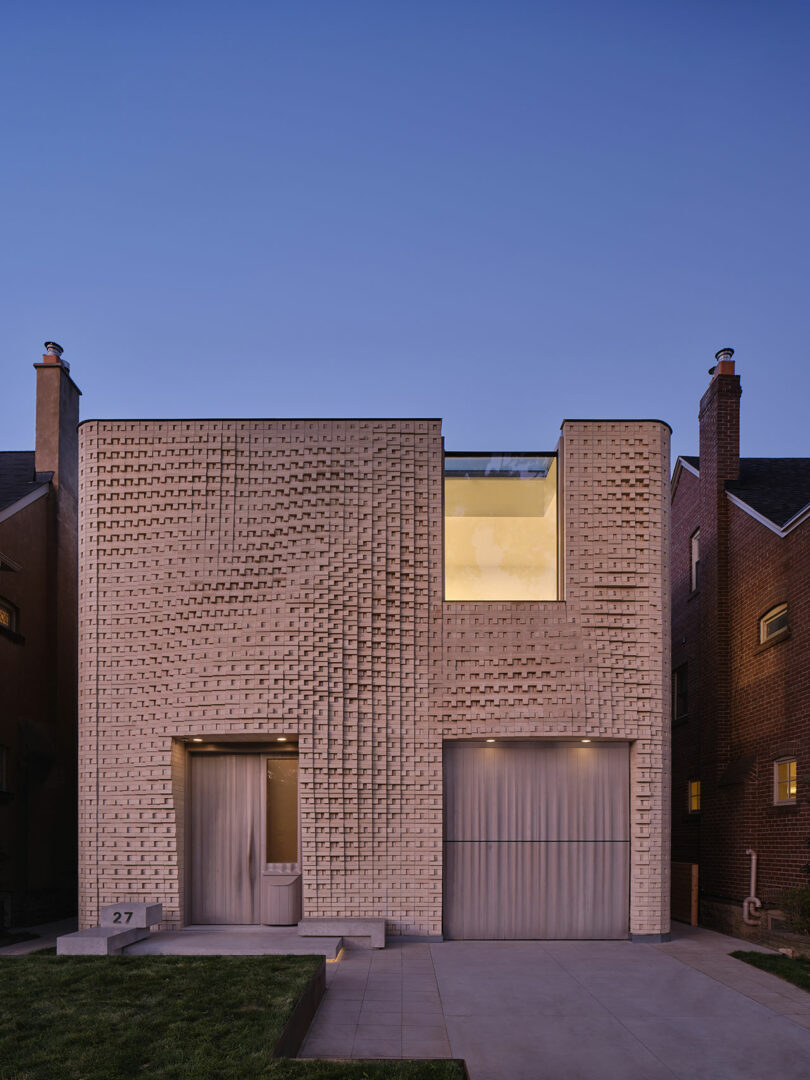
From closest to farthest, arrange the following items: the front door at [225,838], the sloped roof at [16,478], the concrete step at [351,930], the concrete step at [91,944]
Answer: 1. the concrete step at [91,944]
2. the concrete step at [351,930]
3. the front door at [225,838]
4. the sloped roof at [16,478]

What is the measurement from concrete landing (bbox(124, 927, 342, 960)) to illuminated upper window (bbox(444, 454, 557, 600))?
509 centimetres

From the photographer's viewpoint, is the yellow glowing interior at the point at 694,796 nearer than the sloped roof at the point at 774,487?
No

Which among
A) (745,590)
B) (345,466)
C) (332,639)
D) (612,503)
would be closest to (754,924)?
(745,590)

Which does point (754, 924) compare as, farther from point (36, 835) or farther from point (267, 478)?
point (36, 835)

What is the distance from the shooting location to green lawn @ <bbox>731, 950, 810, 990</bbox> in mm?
10039

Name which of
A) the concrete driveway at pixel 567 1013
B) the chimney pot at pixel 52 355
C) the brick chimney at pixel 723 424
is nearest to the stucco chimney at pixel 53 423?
the chimney pot at pixel 52 355

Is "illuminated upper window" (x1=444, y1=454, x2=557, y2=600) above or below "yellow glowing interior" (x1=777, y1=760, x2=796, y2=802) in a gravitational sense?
above

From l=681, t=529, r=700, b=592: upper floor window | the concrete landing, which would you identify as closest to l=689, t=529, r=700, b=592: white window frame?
l=681, t=529, r=700, b=592: upper floor window

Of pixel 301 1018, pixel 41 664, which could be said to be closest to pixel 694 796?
pixel 301 1018

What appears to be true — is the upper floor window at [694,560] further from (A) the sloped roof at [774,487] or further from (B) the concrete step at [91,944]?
(B) the concrete step at [91,944]

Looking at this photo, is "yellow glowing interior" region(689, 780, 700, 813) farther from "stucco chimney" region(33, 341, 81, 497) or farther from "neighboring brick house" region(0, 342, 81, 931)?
"stucco chimney" region(33, 341, 81, 497)

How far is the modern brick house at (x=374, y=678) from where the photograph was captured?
12.3 metres

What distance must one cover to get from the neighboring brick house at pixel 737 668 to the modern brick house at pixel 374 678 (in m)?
1.97

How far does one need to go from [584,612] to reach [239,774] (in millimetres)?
5791
